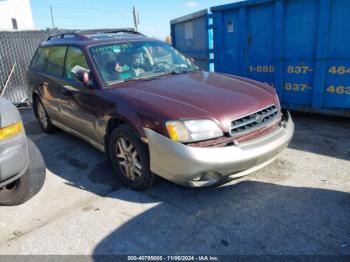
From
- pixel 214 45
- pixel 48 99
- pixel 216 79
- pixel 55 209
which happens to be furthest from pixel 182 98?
pixel 214 45

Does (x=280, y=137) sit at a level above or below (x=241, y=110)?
below

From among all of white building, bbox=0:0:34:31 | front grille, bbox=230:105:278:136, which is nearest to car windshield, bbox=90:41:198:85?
front grille, bbox=230:105:278:136

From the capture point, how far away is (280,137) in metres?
3.33

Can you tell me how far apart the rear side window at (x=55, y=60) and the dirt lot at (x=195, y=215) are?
155 cm

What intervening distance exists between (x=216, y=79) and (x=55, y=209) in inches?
92.8

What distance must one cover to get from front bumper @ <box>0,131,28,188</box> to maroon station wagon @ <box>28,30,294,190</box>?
37.7 inches

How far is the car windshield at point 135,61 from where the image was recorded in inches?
154

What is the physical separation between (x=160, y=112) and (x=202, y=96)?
0.54 metres

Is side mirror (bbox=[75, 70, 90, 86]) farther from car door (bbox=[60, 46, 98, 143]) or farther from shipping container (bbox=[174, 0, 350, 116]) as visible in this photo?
shipping container (bbox=[174, 0, 350, 116])

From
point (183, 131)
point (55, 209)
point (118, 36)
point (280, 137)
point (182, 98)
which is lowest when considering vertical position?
point (55, 209)

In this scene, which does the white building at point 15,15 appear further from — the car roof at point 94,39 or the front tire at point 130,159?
the front tire at point 130,159

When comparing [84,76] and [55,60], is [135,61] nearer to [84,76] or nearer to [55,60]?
[84,76]

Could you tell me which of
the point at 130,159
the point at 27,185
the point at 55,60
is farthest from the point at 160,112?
the point at 55,60

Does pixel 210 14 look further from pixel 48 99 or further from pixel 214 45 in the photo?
pixel 48 99
